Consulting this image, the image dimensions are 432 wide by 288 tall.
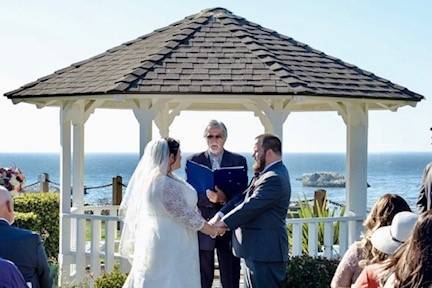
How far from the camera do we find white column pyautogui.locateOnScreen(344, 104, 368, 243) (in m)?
9.87

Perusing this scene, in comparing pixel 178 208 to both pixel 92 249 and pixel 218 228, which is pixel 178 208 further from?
pixel 92 249

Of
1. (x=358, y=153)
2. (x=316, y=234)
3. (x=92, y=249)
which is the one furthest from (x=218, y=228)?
(x=358, y=153)

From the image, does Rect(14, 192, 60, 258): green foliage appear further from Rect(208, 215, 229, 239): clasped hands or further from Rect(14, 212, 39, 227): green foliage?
Rect(208, 215, 229, 239): clasped hands

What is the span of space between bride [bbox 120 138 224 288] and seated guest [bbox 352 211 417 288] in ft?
7.41

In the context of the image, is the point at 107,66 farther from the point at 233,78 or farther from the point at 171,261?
the point at 171,261

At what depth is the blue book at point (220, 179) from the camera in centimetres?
707

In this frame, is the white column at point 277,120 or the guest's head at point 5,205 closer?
the guest's head at point 5,205

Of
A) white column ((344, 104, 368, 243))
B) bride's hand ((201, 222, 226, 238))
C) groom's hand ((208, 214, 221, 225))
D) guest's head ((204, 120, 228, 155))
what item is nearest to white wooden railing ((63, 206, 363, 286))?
white column ((344, 104, 368, 243))

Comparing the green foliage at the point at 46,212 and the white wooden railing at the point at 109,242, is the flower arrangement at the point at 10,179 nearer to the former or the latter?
the white wooden railing at the point at 109,242

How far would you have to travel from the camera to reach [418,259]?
126 inches

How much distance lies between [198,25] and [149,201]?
482cm

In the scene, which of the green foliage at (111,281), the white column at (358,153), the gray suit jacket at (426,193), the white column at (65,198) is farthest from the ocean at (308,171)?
the gray suit jacket at (426,193)

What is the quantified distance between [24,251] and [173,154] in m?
1.90

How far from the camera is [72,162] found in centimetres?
1026
